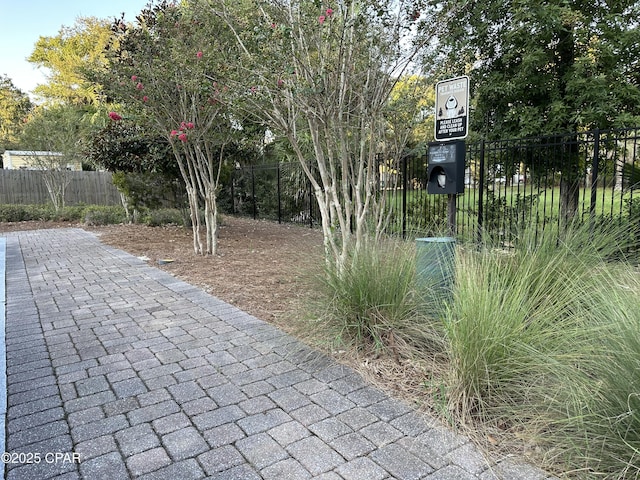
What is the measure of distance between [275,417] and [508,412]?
1.25 m

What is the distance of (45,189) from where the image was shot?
62.1 ft

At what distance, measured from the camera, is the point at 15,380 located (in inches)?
117

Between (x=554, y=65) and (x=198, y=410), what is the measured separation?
7.96 metres

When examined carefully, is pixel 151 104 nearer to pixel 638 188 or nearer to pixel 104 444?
pixel 104 444

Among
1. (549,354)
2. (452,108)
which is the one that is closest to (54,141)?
(452,108)

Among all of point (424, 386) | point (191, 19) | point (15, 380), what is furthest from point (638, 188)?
point (15, 380)

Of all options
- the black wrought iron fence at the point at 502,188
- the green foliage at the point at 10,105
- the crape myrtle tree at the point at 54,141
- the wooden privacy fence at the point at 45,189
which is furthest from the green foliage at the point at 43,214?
the green foliage at the point at 10,105

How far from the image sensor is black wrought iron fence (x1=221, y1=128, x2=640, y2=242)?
197 inches

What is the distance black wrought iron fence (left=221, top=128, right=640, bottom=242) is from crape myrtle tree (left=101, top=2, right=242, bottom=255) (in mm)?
2695

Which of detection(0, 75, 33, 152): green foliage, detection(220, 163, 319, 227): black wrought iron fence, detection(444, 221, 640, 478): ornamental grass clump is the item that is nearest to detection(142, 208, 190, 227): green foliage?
detection(220, 163, 319, 227): black wrought iron fence

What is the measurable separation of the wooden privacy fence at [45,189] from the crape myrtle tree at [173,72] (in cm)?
1332

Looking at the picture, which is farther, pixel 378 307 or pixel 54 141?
pixel 54 141

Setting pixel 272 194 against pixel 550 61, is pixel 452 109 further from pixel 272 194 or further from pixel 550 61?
pixel 272 194

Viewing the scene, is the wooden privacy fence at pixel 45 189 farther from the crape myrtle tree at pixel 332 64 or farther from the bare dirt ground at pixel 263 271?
the crape myrtle tree at pixel 332 64
